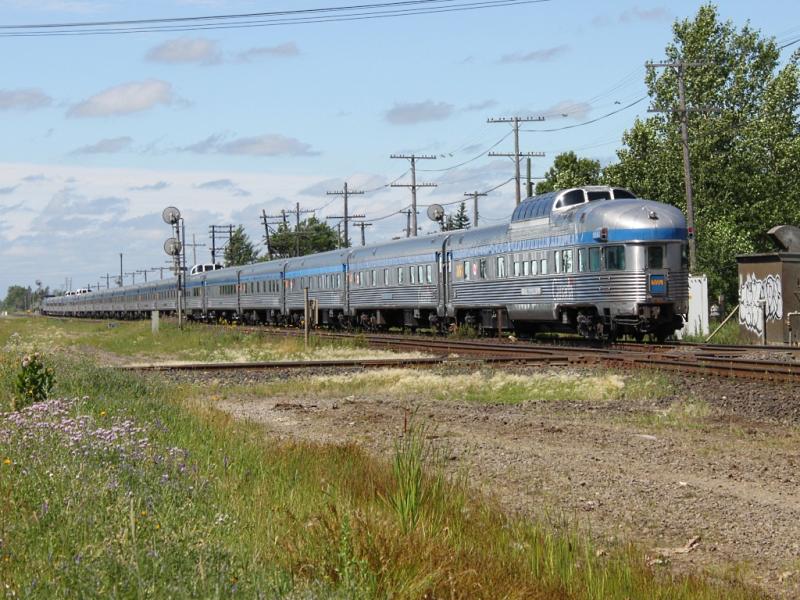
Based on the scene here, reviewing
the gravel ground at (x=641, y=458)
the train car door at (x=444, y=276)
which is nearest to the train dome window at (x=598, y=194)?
the train car door at (x=444, y=276)

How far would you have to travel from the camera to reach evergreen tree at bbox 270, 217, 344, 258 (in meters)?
105

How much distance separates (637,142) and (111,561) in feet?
186

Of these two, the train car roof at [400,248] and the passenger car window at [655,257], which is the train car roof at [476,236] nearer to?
the train car roof at [400,248]

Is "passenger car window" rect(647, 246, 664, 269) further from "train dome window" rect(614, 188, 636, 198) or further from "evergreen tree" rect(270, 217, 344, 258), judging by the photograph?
"evergreen tree" rect(270, 217, 344, 258)

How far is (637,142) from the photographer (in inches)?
2347

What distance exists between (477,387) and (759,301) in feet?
42.9

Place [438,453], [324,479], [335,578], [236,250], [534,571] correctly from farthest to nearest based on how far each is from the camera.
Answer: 1. [236,250]
2. [438,453]
3. [324,479]
4. [534,571]
5. [335,578]

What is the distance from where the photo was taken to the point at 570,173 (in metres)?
65.9

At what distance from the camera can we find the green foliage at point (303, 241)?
105 metres

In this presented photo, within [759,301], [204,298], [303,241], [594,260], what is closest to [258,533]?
[594,260]

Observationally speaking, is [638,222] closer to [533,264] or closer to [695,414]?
[533,264]

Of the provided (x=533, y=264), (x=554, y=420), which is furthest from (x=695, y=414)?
(x=533, y=264)

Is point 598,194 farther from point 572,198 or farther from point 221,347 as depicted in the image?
point 221,347

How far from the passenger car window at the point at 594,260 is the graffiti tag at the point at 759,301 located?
4.91 metres
